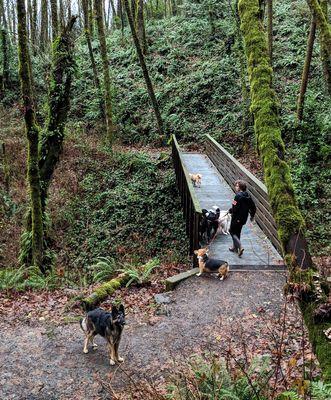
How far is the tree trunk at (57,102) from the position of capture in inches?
468

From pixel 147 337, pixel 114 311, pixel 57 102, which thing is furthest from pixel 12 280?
pixel 57 102

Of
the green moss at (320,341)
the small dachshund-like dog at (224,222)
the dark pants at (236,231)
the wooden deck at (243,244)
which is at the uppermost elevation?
the green moss at (320,341)

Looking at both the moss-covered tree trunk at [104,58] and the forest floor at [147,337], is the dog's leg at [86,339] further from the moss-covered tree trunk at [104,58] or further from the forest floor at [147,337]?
the moss-covered tree trunk at [104,58]

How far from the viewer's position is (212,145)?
20.3 m

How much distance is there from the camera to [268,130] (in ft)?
18.3

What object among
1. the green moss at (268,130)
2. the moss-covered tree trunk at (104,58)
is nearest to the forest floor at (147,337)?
the green moss at (268,130)

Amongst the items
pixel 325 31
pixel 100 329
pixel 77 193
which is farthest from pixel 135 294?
pixel 77 193

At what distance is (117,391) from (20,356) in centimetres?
194

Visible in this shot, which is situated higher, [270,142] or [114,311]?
[270,142]

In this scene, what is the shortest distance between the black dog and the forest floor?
1953mm

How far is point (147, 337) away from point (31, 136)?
5.94 m

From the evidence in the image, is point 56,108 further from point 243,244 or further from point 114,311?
point 114,311

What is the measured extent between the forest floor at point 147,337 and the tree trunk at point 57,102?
444cm

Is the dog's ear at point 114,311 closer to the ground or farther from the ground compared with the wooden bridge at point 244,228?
farther from the ground
